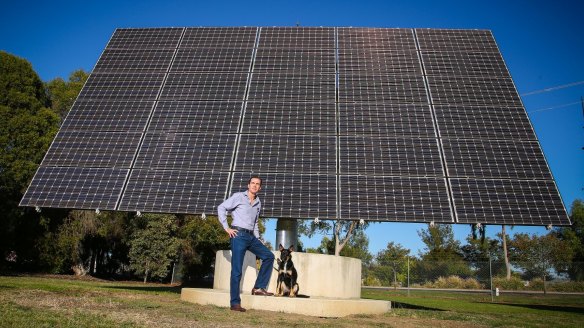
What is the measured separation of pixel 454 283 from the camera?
24.9 metres

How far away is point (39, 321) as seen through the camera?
4.62m

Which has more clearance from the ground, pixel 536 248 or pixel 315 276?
pixel 536 248

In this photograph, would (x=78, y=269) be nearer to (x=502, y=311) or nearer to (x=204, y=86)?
(x=204, y=86)

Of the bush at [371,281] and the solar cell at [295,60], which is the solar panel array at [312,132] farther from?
the bush at [371,281]

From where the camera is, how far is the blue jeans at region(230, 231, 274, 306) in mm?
6797

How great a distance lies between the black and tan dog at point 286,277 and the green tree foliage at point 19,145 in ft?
52.6

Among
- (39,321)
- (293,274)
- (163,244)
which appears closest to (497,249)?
(163,244)

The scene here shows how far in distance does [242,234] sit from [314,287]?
101 inches

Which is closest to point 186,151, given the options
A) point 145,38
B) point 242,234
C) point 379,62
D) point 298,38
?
point 242,234

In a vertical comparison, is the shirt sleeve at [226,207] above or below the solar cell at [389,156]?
below

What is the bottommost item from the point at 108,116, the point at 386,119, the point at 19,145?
the point at 108,116

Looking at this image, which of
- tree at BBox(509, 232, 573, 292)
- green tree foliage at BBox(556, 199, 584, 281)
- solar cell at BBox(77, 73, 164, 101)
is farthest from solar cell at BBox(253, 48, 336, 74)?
green tree foliage at BBox(556, 199, 584, 281)

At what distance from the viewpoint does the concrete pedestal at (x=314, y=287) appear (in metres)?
7.55

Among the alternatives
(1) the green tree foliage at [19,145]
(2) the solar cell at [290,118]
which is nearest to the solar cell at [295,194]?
(2) the solar cell at [290,118]
